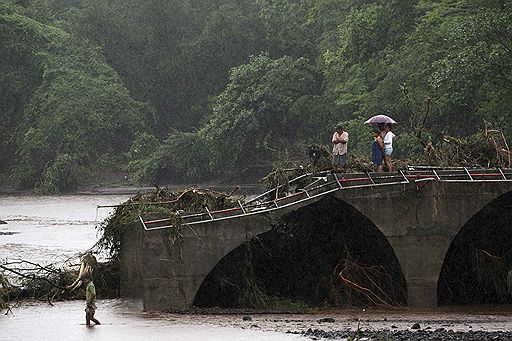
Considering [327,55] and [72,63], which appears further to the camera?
[72,63]

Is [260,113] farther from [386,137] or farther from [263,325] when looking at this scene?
[263,325]

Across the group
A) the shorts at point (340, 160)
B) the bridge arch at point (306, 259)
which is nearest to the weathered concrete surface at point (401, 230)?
the bridge arch at point (306, 259)

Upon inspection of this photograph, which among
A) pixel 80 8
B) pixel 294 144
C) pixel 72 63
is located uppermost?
pixel 80 8

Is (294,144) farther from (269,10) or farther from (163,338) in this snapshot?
(163,338)

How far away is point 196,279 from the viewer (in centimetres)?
2905

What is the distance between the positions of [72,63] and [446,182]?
74.4 m

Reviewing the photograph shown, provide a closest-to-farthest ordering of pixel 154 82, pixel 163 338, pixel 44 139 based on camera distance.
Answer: pixel 163 338, pixel 44 139, pixel 154 82

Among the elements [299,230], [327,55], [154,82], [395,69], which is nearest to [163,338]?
[299,230]

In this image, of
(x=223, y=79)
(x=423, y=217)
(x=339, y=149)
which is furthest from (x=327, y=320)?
(x=223, y=79)

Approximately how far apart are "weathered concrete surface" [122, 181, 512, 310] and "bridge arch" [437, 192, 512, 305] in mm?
1417

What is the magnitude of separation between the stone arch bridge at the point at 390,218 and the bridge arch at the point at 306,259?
1.72 feet

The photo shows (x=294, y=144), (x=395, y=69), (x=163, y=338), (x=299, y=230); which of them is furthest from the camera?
(x=294, y=144)

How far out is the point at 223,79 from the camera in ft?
347

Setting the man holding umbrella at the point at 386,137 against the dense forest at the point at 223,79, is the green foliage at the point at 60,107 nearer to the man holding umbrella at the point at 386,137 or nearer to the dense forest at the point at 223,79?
the dense forest at the point at 223,79
